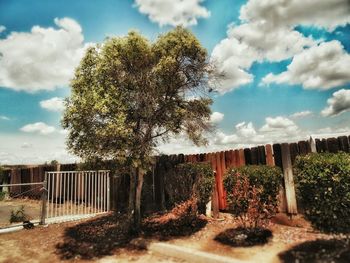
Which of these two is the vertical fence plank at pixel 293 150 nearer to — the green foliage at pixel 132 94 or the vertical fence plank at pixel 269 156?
the vertical fence plank at pixel 269 156

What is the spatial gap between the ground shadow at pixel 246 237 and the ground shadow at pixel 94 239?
289 cm

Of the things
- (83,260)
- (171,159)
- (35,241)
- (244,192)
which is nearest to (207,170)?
(244,192)

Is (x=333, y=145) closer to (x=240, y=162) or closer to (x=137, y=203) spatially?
(x=240, y=162)

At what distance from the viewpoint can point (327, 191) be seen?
590cm

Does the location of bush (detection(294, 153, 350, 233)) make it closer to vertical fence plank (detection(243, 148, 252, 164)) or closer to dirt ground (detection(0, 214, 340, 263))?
dirt ground (detection(0, 214, 340, 263))

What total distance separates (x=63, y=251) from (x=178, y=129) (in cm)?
502

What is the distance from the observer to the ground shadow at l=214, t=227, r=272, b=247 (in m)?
7.66

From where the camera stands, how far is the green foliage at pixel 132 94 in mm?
8516

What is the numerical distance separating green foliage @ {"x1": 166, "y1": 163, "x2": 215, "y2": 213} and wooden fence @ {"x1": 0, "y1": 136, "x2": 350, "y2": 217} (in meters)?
0.82

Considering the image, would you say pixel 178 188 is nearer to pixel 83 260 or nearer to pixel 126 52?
pixel 83 260

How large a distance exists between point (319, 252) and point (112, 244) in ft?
18.2

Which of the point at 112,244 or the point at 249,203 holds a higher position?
the point at 249,203

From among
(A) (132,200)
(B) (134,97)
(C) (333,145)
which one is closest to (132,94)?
(B) (134,97)

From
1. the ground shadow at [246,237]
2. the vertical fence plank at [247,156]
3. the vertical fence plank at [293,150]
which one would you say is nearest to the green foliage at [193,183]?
the vertical fence plank at [247,156]
